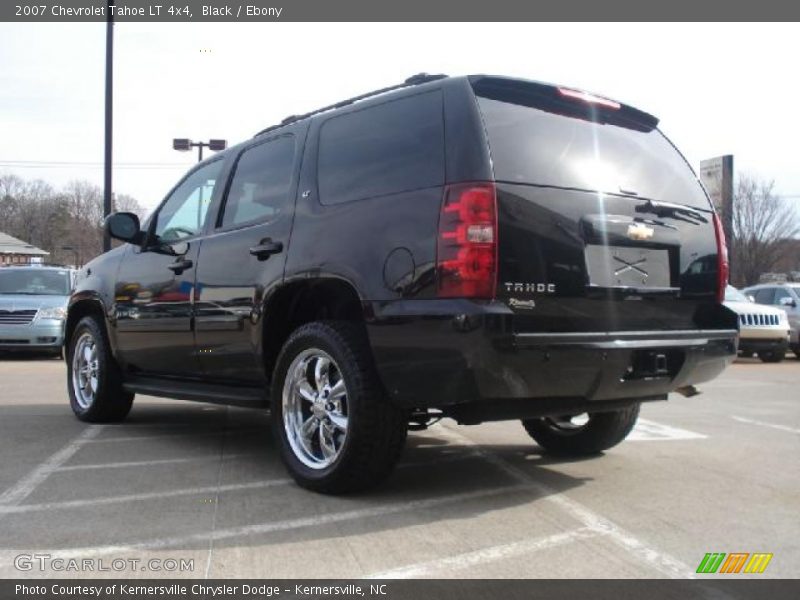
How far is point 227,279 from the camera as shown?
4699mm

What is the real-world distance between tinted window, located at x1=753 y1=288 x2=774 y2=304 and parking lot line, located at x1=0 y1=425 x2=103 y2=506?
15596 mm

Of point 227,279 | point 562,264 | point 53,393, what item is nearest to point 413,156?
point 562,264

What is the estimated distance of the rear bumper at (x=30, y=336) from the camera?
12922mm

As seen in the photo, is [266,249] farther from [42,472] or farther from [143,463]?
[42,472]

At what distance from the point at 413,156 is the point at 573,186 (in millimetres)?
798

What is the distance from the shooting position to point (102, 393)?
20.2ft

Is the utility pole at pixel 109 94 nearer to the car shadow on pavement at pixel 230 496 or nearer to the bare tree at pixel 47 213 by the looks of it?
the car shadow on pavement at pixel 230 496

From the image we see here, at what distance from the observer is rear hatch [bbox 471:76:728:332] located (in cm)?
344

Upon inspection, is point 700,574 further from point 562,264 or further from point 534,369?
point 562,264

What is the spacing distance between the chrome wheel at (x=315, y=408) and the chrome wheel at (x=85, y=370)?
282 cm

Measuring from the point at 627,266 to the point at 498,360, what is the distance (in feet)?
3.20

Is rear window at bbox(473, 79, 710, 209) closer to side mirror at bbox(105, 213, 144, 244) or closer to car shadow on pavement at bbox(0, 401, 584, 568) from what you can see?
car shadow on pavement at bbox(0, 401, 584, 568)

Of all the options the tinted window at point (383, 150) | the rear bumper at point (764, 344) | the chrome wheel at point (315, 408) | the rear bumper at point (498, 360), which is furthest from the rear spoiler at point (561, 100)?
the rear bumper at point (764, 344)

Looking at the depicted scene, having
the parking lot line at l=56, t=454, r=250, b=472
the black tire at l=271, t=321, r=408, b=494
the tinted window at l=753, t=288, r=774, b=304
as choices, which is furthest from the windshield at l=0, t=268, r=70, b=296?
the tinted window at l=753, t=288, r=774, b=304
